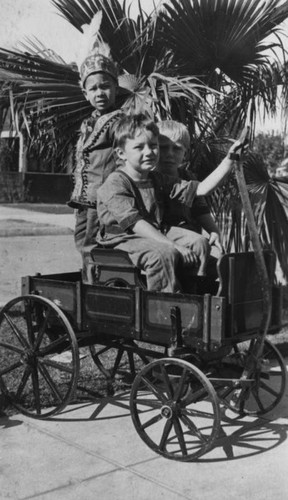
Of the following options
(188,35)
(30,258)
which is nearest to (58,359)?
(188,35)

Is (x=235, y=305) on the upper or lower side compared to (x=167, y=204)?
lower

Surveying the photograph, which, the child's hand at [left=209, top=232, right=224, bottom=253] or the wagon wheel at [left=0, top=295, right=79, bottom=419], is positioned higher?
the child's hand at [left=209, top=232, right=224, bottom=253]

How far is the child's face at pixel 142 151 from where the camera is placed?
4070mm

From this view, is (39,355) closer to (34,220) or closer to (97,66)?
(97,66)

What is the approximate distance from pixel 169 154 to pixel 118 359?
5.10 ft

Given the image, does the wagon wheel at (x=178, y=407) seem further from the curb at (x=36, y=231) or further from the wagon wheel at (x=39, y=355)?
the curb at (x=36, y=231)

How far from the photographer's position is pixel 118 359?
5.08 metres

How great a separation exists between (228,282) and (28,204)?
2176 cm

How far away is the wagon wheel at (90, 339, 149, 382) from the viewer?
4453 millimetres

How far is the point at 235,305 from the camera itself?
3.76m

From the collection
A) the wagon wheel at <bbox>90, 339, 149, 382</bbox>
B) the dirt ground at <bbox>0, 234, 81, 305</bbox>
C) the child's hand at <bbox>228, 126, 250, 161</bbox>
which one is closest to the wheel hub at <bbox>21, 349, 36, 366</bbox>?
the wagon wheel at <bbox>90, 339, 149, 382</bbox>

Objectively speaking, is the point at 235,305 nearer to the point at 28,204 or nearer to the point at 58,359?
the point at 58,359

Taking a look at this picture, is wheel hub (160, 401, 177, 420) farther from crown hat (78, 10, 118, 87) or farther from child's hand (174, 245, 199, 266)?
crown hat (78, 10, 118, 87)

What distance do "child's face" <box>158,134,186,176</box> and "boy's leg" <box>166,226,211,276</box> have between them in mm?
519
